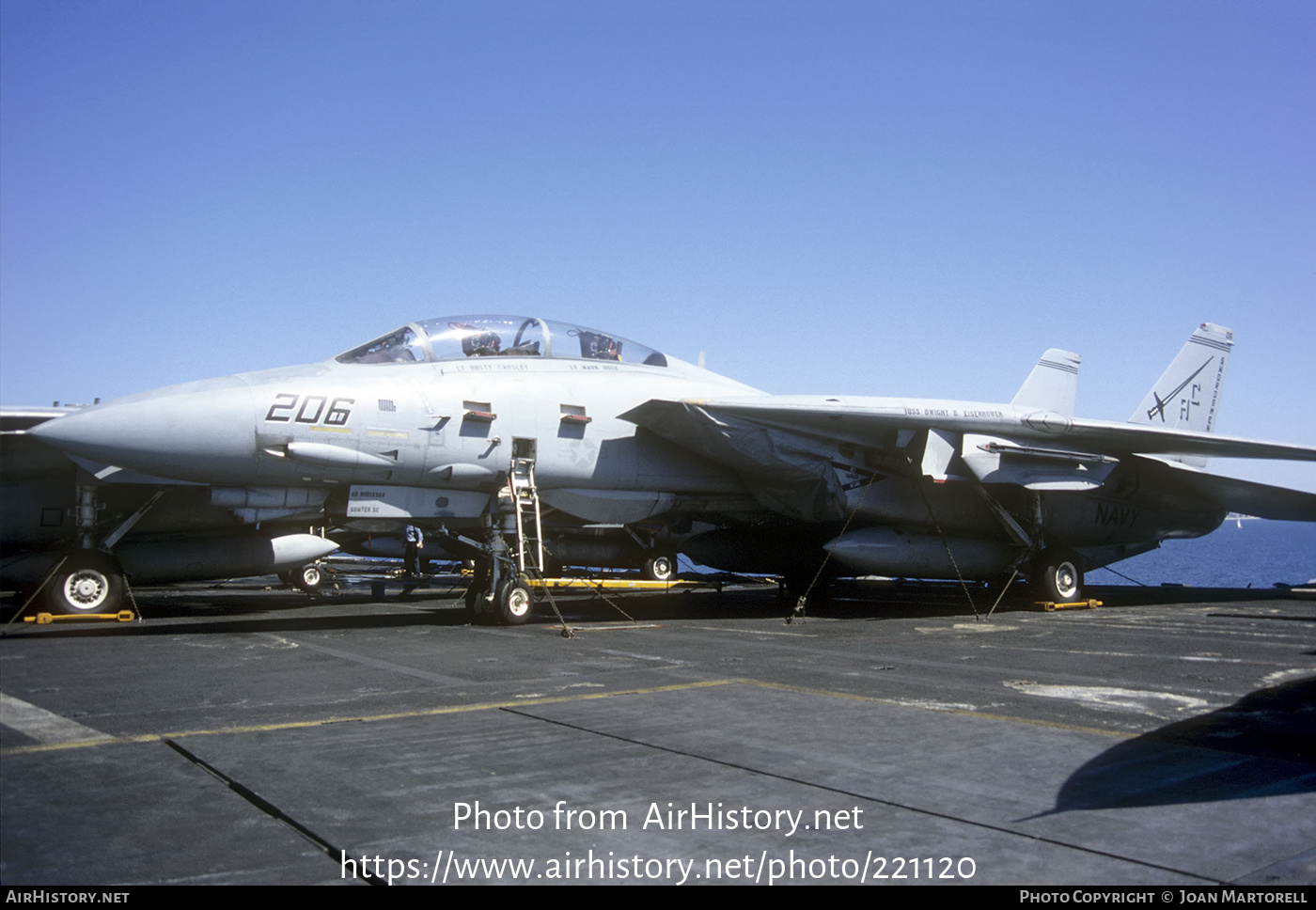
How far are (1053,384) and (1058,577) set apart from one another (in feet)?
12.6

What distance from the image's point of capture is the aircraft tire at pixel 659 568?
20.7m

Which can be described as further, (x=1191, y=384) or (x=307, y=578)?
(x=307, y=578)

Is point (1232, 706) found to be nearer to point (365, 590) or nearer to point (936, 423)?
point (936, 423)

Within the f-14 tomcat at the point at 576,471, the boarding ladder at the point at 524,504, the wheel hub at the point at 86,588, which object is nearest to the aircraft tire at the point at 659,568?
the f-14 tomcat at the point at 576,471

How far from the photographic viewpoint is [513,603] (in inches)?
436

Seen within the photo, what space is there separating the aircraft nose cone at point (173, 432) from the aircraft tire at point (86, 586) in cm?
332

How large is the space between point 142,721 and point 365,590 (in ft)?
51.8

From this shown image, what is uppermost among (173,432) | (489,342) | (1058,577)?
(489,342)

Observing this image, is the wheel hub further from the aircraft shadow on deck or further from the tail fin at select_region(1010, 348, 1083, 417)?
the tail fin at select_region(1010, 348, 1083, 417)

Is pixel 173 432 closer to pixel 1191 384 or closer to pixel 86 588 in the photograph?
pixel 86 588

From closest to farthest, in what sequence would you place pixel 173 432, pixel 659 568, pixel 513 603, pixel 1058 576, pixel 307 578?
pixel 173 432
pixel 513 603
pixel 1058 576
pixel 307 578
pixel 659 568

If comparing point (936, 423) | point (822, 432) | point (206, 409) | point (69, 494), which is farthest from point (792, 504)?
point (69, 494)

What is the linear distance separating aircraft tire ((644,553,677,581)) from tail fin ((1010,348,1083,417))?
8038 millimetres

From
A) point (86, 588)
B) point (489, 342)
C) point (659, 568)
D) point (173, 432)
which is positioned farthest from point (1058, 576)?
point (86, 588)
